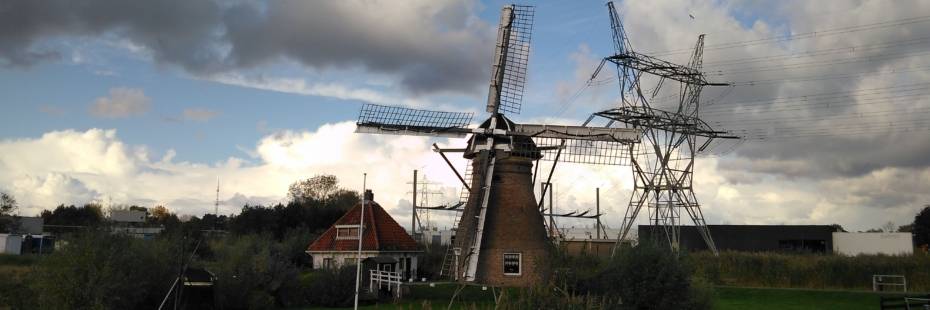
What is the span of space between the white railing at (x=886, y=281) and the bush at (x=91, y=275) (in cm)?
3323

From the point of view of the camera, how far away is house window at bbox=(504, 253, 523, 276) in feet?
109

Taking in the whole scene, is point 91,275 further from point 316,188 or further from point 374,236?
point 316,188

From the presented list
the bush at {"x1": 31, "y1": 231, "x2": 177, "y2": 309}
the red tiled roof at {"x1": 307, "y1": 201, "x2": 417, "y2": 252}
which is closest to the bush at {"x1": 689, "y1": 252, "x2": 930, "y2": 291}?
the red tiled roof at {"x1": 307, "y1": 201, "x2": 417, "y2": 252}

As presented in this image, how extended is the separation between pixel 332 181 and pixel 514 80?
57.3 m

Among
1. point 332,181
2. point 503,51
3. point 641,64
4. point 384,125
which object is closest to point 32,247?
point 332,181

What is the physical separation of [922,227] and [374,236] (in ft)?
212

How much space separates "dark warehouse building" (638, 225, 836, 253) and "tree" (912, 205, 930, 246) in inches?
1021

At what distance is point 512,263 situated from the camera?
1313 inches

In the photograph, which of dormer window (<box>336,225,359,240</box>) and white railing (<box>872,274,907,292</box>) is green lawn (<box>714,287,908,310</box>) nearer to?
white railing (<box>872,274,907,292</box>)

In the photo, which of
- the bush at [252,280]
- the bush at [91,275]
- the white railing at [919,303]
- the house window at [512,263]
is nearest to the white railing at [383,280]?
the bush at [252,280]

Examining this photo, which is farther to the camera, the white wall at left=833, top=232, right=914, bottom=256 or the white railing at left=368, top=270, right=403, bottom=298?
the white wall at left=833, top=232, right=914, bottom=256

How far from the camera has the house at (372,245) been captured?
36406 millimetres

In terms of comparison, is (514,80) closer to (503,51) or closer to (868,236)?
(503,51)

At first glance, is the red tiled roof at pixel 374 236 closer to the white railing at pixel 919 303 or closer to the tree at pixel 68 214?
the white railing at pixel 919 303
